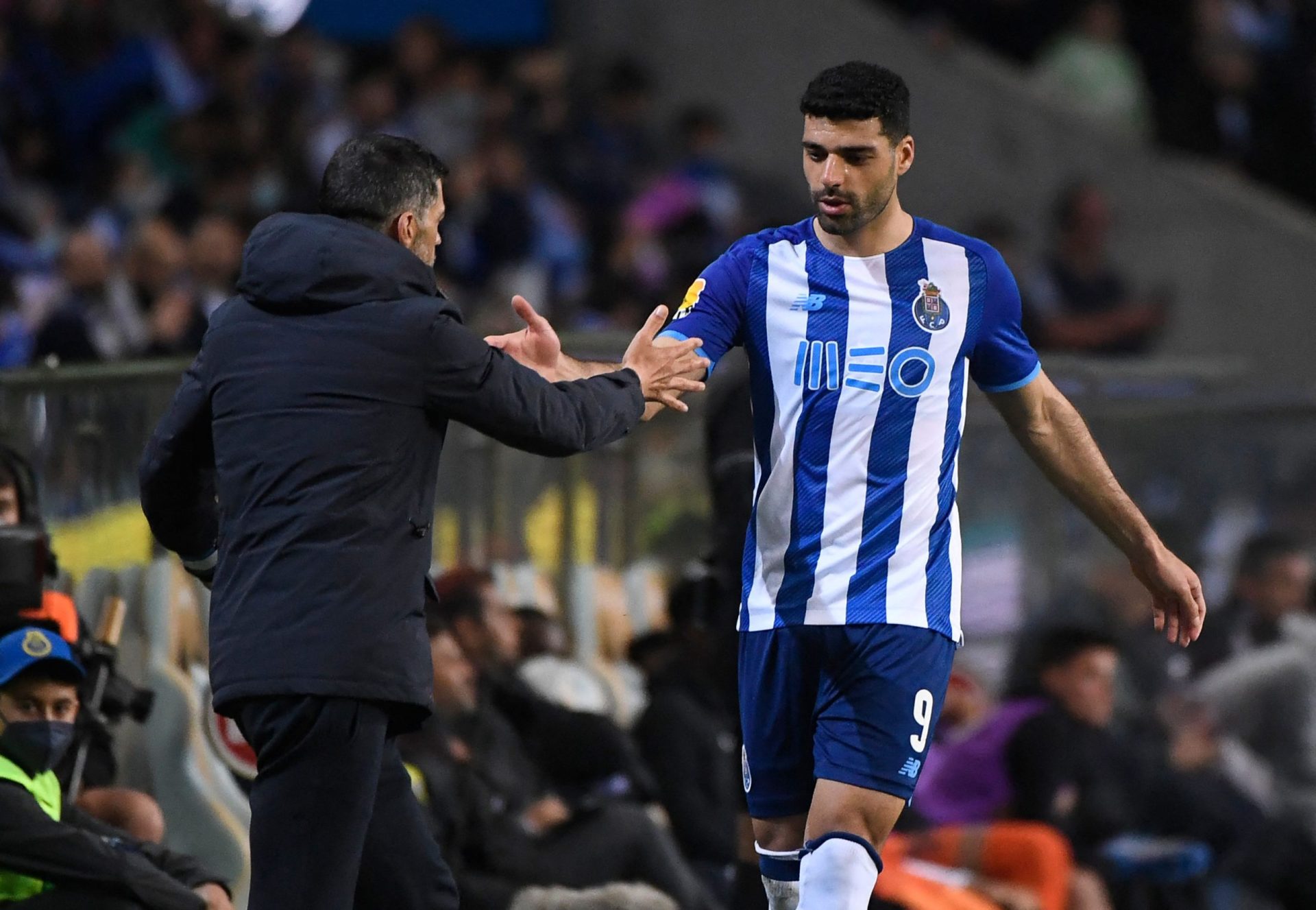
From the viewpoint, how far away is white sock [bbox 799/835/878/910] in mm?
5156

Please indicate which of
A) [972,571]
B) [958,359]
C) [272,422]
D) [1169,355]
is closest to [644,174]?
[1169,355]

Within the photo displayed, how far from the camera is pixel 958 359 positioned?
5488 millimetres

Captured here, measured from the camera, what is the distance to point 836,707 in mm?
5367

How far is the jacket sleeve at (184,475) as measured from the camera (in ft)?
15.8

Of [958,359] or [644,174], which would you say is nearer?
[958,359]

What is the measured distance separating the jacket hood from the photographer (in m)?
1.73

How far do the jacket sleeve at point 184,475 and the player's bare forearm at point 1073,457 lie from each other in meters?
1.97

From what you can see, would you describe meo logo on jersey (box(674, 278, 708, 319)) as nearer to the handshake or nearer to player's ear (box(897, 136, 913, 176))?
the handshake

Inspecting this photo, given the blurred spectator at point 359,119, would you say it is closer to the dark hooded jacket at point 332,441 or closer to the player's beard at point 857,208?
the player's beard at point 857,208

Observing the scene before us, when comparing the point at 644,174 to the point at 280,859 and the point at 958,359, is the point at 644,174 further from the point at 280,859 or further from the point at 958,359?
the point at 280,859

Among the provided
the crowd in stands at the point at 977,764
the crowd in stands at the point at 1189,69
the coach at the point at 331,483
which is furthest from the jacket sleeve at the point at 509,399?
the crowd in stands at the point at 1189,69

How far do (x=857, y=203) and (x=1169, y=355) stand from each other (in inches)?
386

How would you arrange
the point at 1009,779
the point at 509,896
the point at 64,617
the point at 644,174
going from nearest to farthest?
the point at 64,617 → the point at 509,896 → the point at 1009,779 → the point at 644,174

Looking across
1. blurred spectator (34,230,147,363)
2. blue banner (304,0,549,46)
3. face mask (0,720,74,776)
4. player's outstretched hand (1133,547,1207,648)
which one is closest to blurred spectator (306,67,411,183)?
blue banner (304,0,549,46)
